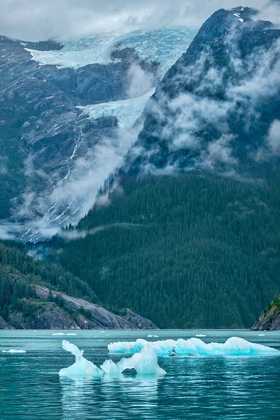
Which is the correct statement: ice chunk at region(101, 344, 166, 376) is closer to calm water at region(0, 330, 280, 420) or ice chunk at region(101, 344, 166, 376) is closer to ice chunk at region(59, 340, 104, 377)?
ice chunk at region(59, 340, 104, 377)

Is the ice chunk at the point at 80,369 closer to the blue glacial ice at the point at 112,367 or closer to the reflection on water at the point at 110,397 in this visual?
the blue glacial ice at the point at 112,367

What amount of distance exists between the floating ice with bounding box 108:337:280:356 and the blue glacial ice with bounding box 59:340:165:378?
37.3 metres

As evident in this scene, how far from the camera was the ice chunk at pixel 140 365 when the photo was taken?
3647 inches

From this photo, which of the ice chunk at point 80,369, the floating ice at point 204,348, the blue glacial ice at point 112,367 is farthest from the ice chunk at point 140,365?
the floating ice at point 204,348

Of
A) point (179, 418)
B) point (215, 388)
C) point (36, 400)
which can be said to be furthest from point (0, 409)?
point (215, 388)

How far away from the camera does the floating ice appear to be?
13538cm

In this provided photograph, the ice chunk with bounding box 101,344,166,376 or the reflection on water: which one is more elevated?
the reflection on water

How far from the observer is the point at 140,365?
309 ft

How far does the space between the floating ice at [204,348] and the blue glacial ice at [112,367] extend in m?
37.3

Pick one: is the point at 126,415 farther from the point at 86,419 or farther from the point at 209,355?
the point at 209,355

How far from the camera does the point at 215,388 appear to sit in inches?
3273

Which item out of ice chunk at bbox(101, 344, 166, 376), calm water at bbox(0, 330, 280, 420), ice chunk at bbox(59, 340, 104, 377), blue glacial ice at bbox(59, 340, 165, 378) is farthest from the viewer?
ice chunk at bbox(59, 340, 104, 377)

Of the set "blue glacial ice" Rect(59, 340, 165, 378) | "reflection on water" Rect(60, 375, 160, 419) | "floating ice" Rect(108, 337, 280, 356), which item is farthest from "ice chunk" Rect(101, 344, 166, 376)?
"floating ice" Rect(108, 337, 280, 356)

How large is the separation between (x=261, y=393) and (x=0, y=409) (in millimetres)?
24730
